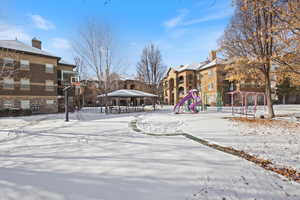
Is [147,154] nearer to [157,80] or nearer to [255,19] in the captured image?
[255,19]

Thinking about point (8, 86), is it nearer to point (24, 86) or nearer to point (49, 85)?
point (24, 86)

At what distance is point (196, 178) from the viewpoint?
316 cm

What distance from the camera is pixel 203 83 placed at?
125 feet

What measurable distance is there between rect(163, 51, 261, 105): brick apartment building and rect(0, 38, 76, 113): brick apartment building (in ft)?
88.1

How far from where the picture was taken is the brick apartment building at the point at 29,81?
21094 mm

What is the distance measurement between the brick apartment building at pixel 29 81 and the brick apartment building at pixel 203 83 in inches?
1058

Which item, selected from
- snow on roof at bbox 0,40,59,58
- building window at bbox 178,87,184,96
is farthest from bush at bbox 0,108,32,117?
building window at bbox 178,87,184,96

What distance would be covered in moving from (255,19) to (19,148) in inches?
634

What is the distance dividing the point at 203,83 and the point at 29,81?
Result: 34.5 m

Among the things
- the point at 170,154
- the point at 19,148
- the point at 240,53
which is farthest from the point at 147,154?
the point at 240,53

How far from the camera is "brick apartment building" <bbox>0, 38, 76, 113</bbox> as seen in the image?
Answer: 2109cm

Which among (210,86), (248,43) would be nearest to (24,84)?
(248,43)

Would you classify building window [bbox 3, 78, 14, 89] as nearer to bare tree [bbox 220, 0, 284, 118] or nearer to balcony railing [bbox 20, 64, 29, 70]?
balcony railing [bbox 20, 64, 29, 70]

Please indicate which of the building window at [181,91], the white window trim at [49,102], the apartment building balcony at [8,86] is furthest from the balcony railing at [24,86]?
the building window at [181,91]
